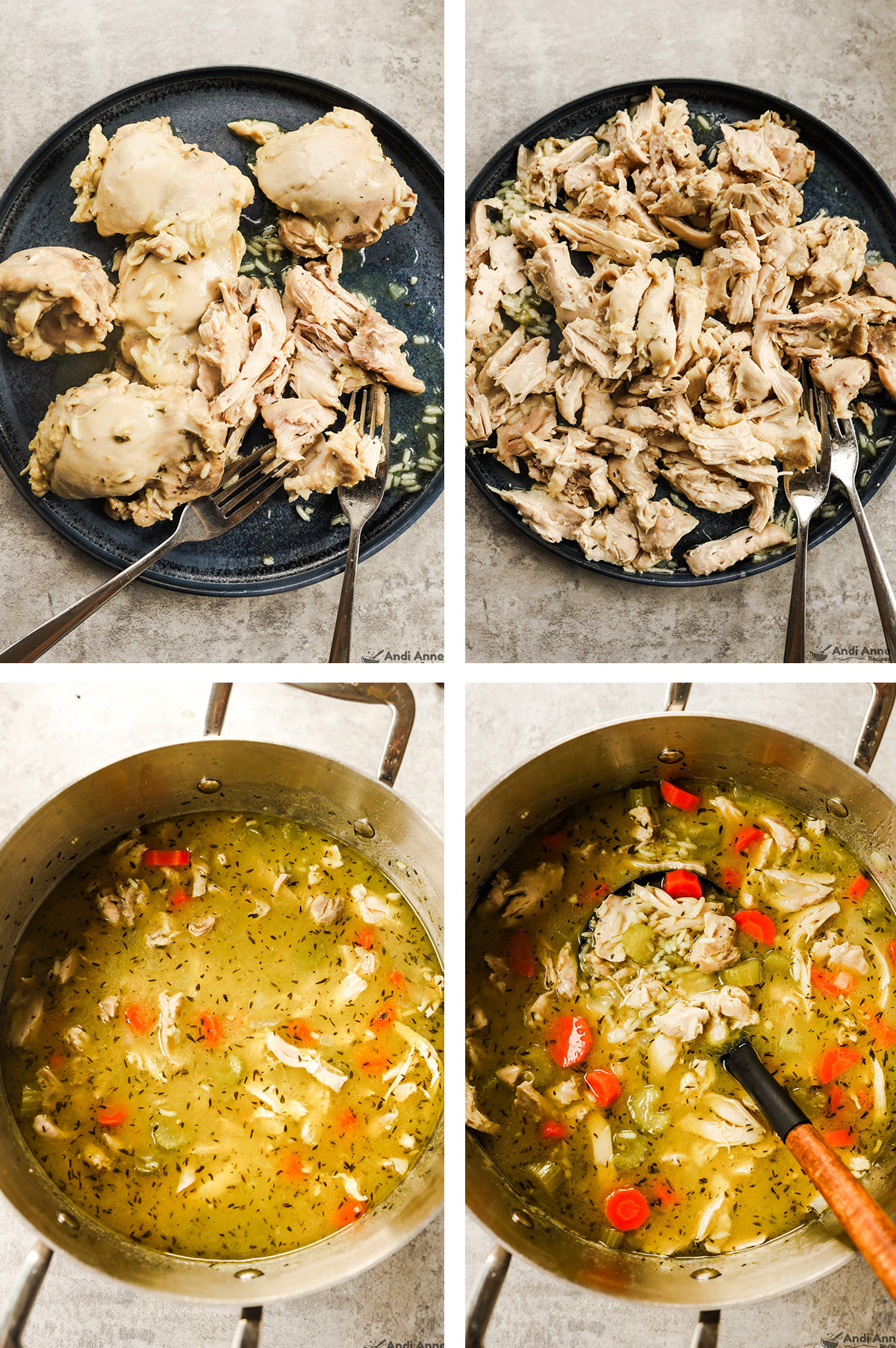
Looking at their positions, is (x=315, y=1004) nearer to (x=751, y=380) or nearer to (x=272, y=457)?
(x=272, y=457)

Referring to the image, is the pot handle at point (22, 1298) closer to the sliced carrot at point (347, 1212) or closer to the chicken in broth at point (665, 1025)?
the sliced carrot at point (347, 1212)

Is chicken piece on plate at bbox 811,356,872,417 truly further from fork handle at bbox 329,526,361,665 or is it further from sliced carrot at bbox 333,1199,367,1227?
sliced carrot at bbox 333,1199,367,1227

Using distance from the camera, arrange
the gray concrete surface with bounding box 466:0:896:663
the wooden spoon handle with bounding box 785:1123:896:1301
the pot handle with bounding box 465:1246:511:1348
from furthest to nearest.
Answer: the gray concrete surface with bounding box 466:0:896:663 → the pot handle with bounding box 465:1246:511:1348 → the wooden spoon handle with bounding box 785:1123:896:1301

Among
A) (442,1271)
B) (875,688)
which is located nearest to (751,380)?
(875,688)

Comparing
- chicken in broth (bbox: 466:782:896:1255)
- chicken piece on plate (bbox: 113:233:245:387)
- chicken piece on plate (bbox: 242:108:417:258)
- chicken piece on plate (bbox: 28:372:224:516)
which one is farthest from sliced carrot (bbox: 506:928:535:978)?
chicken piece on plate (bbox: 242:108:417:258)

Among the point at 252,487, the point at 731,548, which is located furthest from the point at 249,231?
A: the point at 731,548

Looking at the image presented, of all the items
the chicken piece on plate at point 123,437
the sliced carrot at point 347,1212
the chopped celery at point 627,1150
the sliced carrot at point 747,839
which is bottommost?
the sliced carrot at point 347,1212

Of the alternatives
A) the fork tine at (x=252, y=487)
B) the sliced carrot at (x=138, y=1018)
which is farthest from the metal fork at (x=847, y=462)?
the sliced carrot at (x=138, y=1018)
